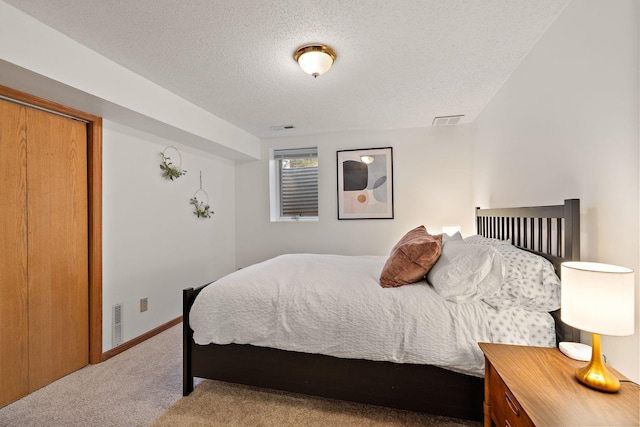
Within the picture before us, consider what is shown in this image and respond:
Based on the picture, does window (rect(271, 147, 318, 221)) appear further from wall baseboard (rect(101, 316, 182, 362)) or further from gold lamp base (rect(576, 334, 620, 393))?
gold lamp base (rect(576, 334, 620, 393))

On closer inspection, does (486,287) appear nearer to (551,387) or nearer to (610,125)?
(551,387)

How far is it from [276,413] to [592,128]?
2293mm

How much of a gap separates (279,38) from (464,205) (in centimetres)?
297

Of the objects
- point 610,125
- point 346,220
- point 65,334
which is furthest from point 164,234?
point 610,125

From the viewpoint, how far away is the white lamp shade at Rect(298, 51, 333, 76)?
1.93 metres

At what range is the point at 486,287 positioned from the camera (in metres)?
1.57

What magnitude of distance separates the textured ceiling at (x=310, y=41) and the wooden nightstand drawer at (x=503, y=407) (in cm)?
191

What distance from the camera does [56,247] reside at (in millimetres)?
2086

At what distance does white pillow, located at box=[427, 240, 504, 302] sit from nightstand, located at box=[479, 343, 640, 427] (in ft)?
0.99

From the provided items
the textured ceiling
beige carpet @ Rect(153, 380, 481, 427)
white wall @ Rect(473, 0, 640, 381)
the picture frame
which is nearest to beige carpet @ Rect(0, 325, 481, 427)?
beige carpet @ Rect(153, 380, 481, 427)

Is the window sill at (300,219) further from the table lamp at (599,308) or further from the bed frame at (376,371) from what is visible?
the table lamp at (599,308)

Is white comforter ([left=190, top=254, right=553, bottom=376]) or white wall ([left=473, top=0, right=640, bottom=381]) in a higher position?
white wall ([left=473, top=0, right=640, bottom=381])

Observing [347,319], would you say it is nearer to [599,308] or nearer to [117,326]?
[599,308]

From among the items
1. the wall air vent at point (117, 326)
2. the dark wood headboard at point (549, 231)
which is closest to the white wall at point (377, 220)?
the dark wood headboard at point (549, 231)
